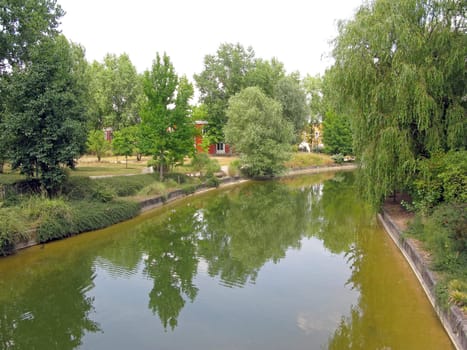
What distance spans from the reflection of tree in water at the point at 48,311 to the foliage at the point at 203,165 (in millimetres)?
18867

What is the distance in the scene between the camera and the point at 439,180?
43.3 ft

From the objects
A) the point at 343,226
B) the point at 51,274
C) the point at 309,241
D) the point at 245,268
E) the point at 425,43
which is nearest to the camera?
the point at 51,274

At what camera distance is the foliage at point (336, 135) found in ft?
168

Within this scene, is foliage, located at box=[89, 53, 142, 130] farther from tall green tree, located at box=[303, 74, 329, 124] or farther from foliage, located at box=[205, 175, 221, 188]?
tall green tree, located at box=[303, 74, 329, 124]

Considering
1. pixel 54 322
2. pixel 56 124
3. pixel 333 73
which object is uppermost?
pixel 333 73

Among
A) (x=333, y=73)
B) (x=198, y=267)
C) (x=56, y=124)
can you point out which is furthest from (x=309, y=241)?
(x=56, y=124)

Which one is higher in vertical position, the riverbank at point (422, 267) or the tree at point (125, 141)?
the tree at point (125, 141)

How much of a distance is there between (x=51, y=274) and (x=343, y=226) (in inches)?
479

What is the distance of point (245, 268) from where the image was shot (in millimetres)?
12375

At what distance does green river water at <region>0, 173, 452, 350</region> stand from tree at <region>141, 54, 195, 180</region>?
878 centimetres

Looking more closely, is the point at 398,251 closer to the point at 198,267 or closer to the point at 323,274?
the point at 323,274

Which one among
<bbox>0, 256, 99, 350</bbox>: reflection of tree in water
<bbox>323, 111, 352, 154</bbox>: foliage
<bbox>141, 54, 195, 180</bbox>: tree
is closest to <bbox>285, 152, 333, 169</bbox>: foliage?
<bbox>323, 111, 352, 154</bbox>: foliage

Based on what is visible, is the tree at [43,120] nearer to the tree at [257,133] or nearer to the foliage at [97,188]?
the foliage at [97,188]

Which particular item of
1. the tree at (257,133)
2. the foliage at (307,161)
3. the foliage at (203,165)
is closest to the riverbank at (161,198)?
the foliage at (203,165)
